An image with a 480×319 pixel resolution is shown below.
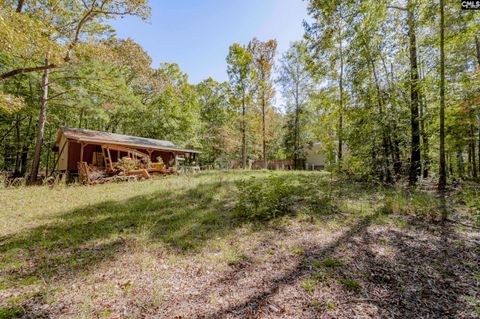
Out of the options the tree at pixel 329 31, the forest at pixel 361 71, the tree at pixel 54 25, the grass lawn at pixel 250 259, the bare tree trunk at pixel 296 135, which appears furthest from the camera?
the bare tree trunk at pixel 296 135

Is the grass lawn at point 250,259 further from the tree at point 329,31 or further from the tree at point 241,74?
the tree at point 241,74

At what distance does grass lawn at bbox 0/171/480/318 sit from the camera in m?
2.32

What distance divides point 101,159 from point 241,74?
13.4 meters

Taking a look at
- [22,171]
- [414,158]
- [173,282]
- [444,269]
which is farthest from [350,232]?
[22,171]

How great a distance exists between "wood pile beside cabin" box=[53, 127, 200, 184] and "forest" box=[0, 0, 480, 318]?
148 centimetres

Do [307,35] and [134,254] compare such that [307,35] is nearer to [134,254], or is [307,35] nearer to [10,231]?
[134,254]

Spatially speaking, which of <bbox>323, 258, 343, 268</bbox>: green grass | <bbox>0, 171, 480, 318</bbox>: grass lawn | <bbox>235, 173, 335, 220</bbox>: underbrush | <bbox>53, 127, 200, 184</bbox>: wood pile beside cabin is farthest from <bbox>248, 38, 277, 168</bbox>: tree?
<bbox>323, 258, 343, 268</bbox>: green grass

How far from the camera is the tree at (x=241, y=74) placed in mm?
19281

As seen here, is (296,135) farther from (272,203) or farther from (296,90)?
(272,203)

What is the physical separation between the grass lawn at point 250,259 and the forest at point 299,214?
0.9 inches

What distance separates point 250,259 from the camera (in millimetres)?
3346

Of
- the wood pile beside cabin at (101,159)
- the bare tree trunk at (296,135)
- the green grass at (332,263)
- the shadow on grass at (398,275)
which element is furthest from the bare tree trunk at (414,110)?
the bare tree trunk at (296,135)

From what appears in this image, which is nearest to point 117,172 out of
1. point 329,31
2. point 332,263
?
point 332,263

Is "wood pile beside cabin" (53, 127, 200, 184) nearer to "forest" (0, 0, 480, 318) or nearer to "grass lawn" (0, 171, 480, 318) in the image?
"forest" (0, 0, 480, 318)
